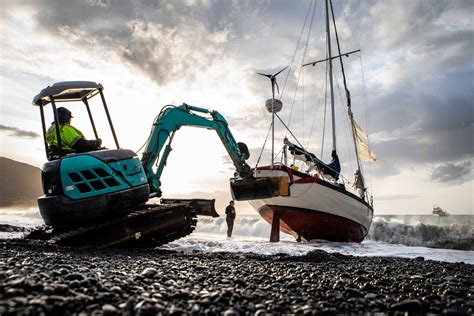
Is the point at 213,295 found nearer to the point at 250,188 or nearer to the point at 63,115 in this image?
the point at 63,115

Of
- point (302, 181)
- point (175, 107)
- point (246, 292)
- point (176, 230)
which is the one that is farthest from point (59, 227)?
Answer: point (302, 181)

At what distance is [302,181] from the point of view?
1831cm

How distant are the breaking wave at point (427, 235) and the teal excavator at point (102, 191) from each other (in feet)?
82.6

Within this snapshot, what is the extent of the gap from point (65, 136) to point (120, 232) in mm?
3080

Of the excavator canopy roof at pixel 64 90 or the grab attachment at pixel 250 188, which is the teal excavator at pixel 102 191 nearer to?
the excavator canopy roof at pixel 64 90

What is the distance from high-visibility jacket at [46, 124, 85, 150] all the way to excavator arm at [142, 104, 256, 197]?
2583mm

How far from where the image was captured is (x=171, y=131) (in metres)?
11.6

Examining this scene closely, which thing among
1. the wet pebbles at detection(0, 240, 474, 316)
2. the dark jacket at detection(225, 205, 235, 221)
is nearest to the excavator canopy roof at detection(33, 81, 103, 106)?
the wet pebbles at detection(0, 240, 474, 316)

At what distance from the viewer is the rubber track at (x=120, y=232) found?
8617mm

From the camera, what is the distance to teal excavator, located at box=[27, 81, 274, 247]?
8438mm

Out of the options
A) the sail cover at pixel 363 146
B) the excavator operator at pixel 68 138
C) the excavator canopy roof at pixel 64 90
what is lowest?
the excavator operator at pixel 68 138

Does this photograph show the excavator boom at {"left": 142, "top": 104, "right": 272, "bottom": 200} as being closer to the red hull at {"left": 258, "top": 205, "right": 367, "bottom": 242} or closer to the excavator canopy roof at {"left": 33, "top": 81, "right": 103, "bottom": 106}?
the excavator canopy roof at {"left": 33, "top": 81, "right": 103, "bottom": 106}

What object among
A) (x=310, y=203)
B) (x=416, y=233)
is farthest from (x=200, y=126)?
(x=416, y=233)

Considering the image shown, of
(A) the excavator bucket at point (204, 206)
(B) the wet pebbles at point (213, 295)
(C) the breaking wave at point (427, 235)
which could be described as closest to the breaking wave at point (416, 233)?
(C) the breaking wave at point (427, 235)
